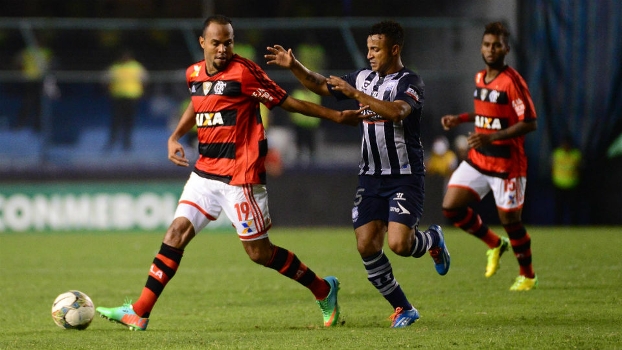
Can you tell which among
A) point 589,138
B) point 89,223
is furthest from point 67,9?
point 589,138

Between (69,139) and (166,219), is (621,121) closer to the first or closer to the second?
(166,219)

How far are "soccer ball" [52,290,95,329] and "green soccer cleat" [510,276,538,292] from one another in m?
4.09

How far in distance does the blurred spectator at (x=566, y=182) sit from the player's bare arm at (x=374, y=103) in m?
13.9

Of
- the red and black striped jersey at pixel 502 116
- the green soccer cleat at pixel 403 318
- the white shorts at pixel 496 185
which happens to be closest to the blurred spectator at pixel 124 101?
the white shorts at pixel 496 185

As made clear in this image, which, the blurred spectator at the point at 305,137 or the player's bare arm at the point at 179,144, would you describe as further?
the blurred spectator at the point at 305,137

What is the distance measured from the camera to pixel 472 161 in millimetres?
9750

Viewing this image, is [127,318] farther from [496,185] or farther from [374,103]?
[496,185]

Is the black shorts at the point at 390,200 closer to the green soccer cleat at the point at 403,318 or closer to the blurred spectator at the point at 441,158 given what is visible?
the green soccer cleat at the point at 403,318

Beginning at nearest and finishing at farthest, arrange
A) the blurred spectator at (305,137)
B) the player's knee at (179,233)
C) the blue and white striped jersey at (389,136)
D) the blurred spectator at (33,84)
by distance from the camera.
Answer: the player's knee at (179,233)
the blue and white striped jersey at (389,136)
the blurred spectator at (33,84)
the blurred spectator at (305,137)

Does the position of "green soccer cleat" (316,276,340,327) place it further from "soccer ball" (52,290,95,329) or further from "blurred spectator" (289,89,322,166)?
"blurred spectator" (289,89,322,166)

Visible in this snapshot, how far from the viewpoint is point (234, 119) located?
6992mm

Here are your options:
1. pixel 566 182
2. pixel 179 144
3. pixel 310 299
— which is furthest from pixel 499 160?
pixel 566 182

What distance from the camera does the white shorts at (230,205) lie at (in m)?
6.96

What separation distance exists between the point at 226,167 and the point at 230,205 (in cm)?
27
